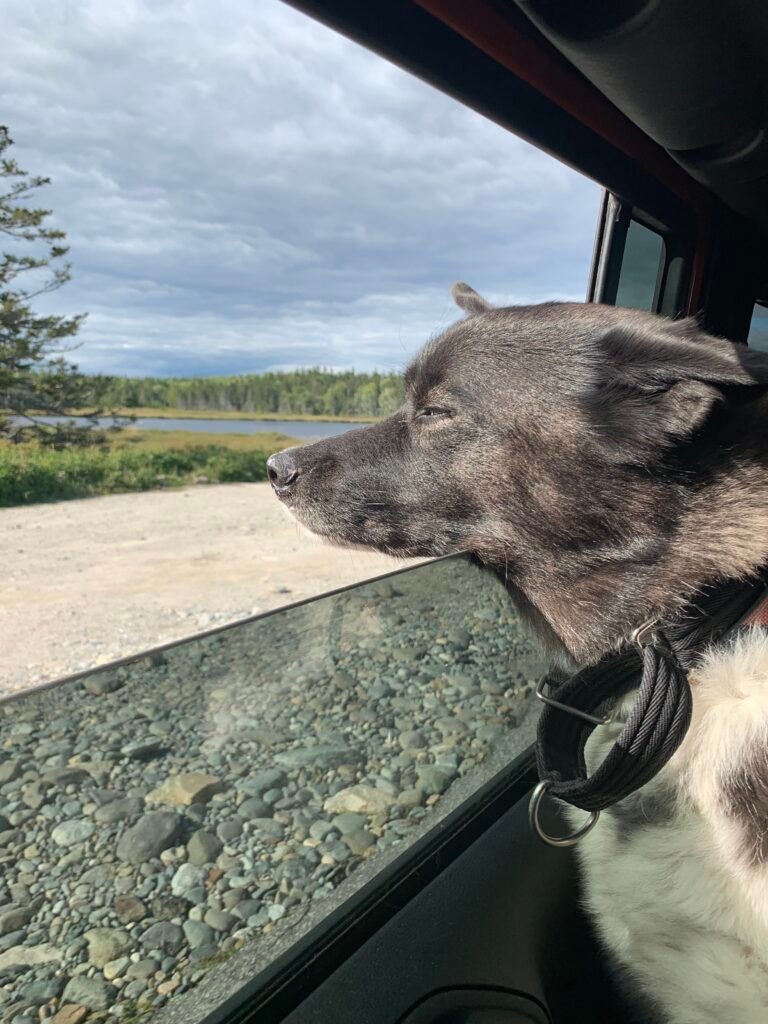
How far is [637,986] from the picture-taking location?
4.87ft

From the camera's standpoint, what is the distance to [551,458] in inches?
68.7

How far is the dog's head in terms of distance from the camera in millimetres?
1575

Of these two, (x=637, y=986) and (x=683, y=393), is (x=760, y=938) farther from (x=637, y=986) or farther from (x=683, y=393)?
(x=683, y=393)

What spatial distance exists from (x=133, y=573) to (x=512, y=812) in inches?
359

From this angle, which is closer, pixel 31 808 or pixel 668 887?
pixel 31 808

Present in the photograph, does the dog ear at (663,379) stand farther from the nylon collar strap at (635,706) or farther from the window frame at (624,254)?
the window frame at (624,254)

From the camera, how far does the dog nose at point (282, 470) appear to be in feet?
6.82

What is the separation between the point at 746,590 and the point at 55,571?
9.42 m

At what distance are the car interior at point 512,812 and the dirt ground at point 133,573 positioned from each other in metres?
2.91

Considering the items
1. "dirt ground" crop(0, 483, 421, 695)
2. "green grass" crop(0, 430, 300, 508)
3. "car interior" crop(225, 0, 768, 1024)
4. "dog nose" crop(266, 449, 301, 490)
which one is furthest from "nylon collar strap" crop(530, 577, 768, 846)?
"green grass" crop(0, 430, 300, 508)

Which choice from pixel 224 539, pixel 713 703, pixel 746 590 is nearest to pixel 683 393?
pixel 746 590

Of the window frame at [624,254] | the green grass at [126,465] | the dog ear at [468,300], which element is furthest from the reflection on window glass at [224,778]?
the green grass at [126,465]

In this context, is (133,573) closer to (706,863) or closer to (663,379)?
(663,379)

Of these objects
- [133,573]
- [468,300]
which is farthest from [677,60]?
[133,573]
